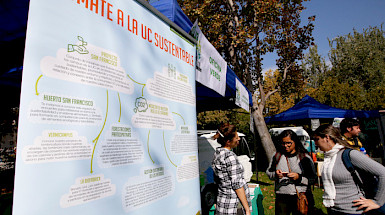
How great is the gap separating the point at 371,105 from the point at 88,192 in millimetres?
23259

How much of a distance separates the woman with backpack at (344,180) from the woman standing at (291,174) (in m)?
0.59

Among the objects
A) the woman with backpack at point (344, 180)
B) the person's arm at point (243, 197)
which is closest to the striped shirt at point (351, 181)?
the woman with backpack at point (344, 180)

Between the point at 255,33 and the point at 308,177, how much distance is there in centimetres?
779

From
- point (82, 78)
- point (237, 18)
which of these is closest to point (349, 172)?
point (82, 78)

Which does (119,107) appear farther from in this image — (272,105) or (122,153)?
(272,105)

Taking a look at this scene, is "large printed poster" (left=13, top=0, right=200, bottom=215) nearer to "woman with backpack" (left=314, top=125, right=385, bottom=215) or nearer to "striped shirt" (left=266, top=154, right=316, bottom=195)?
"woman with backpack" (left=314, top=125, right=385, bottom=215)

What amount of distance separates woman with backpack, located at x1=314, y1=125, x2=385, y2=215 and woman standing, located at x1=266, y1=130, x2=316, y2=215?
59cm

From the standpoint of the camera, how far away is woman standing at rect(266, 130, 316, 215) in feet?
9.73

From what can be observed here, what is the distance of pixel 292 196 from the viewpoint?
9.84 ft

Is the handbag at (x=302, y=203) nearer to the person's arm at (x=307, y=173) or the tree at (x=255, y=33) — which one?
the person's arm at (x=307, y=173)

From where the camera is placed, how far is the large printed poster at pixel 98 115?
0.87 meters

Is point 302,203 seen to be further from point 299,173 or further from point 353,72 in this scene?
point 353,72

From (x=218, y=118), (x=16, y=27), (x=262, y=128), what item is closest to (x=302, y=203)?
(x=16, y=27)

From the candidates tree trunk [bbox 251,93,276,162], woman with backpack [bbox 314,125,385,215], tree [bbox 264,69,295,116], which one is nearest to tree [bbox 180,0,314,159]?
tree trunk [bbox 251,93,276,162]
